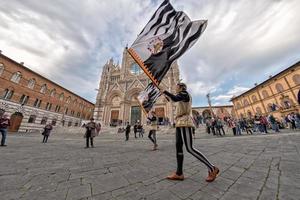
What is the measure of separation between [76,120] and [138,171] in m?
37.2

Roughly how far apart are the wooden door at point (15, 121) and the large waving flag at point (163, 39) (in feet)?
92.9

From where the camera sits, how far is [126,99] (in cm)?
2889

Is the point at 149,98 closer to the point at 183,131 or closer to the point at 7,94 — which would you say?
the point at 183,131

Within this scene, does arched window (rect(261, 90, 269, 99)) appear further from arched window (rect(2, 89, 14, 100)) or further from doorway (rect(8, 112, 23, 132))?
arched window (rect(2, 89, 14, 100))

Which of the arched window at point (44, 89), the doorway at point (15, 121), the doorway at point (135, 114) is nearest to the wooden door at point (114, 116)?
the doorway at point (135, 114)

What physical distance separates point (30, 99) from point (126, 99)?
17405 millimetres

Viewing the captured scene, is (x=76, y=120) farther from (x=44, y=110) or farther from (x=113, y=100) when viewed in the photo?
(x=113, y=100)

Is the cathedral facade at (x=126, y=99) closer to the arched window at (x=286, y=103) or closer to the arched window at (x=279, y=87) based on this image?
the arched window at (x=279, y=87)

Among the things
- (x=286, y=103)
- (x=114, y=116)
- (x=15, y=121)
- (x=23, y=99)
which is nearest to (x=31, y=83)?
(x=23, y=99)

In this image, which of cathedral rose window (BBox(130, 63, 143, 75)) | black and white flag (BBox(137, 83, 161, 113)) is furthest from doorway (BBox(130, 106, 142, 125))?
black and white flag (BBox(137, 83, 161, 113))

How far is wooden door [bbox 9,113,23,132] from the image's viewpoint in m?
21.1

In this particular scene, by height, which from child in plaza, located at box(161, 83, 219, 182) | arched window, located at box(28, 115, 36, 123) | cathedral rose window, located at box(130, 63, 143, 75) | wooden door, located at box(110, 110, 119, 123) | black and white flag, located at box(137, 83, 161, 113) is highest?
cathedral rose window, located at box(130, 63, 143, 75)

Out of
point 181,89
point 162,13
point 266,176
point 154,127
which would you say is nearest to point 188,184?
point 266,176

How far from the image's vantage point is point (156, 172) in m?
2.78
